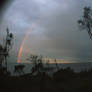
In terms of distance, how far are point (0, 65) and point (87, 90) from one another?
19795 millimetres

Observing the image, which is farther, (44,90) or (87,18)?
(87,18)

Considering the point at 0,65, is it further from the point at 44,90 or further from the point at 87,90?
the point at 87,90

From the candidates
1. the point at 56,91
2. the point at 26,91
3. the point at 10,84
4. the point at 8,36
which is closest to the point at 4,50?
the point at 8,36

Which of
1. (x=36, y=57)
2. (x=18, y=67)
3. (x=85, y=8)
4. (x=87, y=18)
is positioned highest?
(x=85, y=8)

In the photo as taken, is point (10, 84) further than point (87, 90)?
Yes

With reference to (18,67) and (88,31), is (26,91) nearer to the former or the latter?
(88,31)

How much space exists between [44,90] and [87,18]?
53.5 feet

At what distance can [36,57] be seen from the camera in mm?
46312

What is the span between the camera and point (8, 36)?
29375 mm

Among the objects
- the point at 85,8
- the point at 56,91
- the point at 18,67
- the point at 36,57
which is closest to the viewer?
the point at 56,91

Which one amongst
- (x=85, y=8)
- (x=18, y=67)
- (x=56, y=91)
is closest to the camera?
(x=56, y=91)

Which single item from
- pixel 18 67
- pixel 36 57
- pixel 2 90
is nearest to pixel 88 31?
pixel 2 90

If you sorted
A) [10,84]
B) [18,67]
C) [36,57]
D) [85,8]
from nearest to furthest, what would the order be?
[10,84], [85,8], [36,57], [18,67]

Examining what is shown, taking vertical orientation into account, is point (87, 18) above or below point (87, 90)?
above
